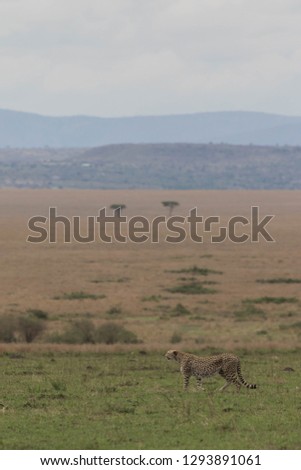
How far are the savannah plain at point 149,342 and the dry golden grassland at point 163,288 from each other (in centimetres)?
8

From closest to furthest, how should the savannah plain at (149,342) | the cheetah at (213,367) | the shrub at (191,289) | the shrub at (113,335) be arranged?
A: the savannah plain at (149,342)
the cheetah at (213,367)
the shrub at (113,335)
the shrub at (191,289)

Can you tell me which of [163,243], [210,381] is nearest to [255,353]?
[210,381]

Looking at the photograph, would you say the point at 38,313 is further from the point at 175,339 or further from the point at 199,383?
the point at 199,383

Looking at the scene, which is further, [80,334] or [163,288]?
[163,288]

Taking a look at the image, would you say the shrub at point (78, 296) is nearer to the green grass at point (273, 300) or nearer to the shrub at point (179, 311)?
the shrub at point (179, 311)

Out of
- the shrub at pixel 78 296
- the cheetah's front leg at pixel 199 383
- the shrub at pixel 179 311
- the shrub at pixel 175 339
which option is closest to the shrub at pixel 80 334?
the shrub at pixel 175 339

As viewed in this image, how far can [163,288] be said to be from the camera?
49.8 meters

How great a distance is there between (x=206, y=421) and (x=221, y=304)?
29008 millimetres

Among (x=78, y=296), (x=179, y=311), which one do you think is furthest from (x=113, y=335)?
(x=78, y=296)

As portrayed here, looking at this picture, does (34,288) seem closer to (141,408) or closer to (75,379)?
(75,379)

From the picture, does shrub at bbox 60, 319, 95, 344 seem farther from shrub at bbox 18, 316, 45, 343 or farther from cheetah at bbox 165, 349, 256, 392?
cheetah at bbox 165, 349, 256, 392

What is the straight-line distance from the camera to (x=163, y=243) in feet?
253

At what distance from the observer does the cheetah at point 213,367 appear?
16.6m

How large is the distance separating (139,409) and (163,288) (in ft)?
113
